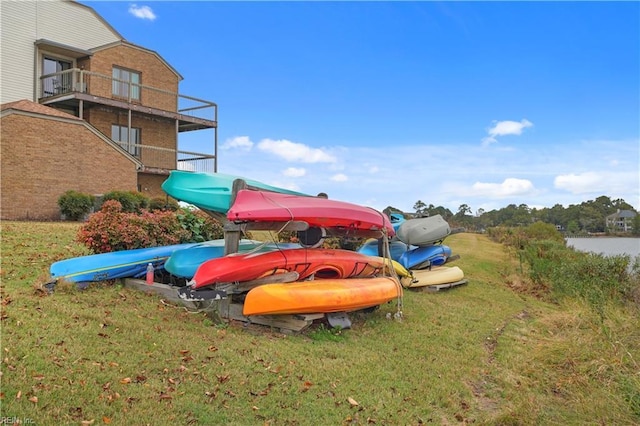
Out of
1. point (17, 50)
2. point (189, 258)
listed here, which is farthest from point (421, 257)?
point (17, 50)

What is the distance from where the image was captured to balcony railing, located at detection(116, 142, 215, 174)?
2338 cm

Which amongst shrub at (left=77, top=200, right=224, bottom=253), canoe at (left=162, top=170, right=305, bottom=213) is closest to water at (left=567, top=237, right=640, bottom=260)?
canoe at (left=162, top=170, right=305, bottom=213)

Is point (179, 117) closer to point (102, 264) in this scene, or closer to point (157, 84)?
point (157, 84)

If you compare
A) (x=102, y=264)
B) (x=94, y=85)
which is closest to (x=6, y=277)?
(x=102, y=264)

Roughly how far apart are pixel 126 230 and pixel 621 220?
37.6 m

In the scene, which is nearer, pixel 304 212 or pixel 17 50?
pixel 304 212

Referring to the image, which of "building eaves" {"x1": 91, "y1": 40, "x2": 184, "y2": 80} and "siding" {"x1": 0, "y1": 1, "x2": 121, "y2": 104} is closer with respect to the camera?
"siding" {"x1": 0, "y1": 1, "x2": 121, "y2": 104}

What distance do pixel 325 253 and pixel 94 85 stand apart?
1916 centimetres

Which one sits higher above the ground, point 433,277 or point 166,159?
point 166,159

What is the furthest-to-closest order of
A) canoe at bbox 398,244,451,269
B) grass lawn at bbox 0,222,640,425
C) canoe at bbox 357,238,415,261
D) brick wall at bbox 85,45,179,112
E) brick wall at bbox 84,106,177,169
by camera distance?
brick wall at bbox 85,45,179,112
brick wall at bbox 84,106,177,169
canoe at bbox 357,238,415,261
canoe at bbox 398,244,451,269
grass lawn at bbox 0,222,640,425

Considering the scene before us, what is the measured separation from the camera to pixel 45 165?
16766 mm

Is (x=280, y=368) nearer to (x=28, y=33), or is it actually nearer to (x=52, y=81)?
(x=52, y=81)

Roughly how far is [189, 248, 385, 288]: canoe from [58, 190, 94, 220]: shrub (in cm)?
1100

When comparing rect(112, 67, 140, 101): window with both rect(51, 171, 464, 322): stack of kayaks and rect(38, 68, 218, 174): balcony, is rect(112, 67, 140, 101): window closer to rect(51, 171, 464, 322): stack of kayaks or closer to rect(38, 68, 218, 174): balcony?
rect(38, 68, 218, 174): balcony
